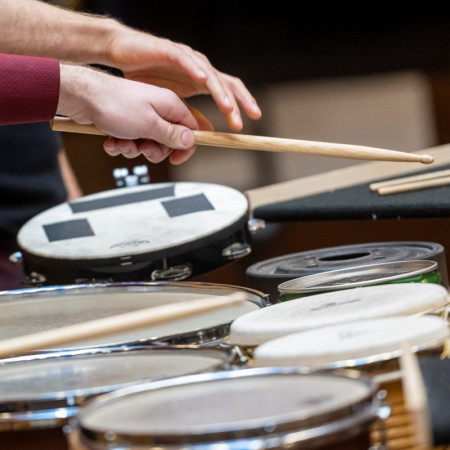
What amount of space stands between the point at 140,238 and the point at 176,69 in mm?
342

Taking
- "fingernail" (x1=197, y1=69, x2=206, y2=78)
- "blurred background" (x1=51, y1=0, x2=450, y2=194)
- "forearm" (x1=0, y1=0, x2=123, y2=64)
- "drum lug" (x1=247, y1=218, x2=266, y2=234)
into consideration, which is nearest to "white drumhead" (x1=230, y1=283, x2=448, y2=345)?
"fingernail" (x1=197, y1=69, x2=206, y2=78)

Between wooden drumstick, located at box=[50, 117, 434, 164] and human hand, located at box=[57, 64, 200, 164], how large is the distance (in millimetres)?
18

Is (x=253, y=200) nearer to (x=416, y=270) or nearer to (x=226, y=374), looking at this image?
(x=416, y=270)

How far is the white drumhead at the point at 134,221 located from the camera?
190cm

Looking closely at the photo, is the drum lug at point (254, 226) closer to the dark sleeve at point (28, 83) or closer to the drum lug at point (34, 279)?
the drum lug at point (34, 279)

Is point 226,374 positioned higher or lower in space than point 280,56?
lower

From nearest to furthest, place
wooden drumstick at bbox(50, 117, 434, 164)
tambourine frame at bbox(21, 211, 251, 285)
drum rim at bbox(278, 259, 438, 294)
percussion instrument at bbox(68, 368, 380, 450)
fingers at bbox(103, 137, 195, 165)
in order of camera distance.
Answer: percussion instrument at bbox(68, 368, 380, 450)
drum rim at bbox(278, 259, 438, 294)
wooden drumstick at bbox(50, 117, 434, 164)
fingers at bbox(103, 137, 195, 165)
tambourine frame at bbox(21, 211, 251, 285)

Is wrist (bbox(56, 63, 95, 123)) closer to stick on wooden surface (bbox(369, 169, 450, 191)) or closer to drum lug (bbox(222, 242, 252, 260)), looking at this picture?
drum lug (bbox(222, 242, 252, 260))

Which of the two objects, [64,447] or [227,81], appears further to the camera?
[227,81]

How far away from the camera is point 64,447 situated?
0.94 metres

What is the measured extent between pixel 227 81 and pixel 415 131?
4.15 m

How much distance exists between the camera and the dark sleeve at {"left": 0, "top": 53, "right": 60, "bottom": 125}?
151cm

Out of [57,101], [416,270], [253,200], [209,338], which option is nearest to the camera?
[209,338]

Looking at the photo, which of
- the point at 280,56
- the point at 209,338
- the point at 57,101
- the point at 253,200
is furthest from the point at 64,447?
the point at 280,56
